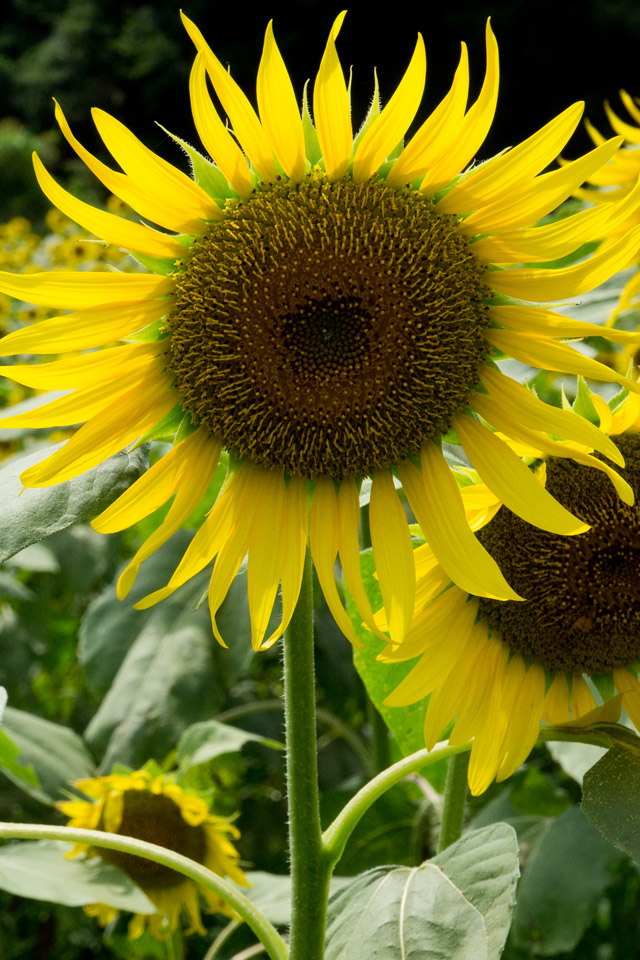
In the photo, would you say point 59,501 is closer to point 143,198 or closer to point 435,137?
point 143,198

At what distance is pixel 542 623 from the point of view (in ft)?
3.22

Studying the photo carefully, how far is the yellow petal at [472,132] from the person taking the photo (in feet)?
2.40

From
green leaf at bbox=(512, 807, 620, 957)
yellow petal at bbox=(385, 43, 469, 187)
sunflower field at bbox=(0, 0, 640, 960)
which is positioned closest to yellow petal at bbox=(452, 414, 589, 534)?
sunflower field at bbox=(0, 0, 640, 960)

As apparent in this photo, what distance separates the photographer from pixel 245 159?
31.7 inches

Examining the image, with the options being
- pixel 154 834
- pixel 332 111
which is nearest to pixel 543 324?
pixel 332 111

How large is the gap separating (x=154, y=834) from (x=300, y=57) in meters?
17.7

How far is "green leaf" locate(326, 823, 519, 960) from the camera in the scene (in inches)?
29.4

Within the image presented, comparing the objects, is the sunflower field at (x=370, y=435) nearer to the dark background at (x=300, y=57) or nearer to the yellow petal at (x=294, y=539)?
the yellow petal at (x=294, y=539)

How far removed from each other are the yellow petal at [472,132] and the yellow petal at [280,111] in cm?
10

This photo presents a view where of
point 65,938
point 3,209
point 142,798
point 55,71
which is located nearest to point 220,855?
point 142,798

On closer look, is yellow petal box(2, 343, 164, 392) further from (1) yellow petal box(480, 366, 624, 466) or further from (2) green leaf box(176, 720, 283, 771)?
(2) green leaf box(176, 720, 283, 771)

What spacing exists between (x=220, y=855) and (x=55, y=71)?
2348 cm

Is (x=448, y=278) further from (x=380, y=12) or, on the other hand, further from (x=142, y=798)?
(x=380, y=12)

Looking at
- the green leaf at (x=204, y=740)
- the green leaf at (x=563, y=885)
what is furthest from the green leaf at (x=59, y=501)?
the green leaf at (x=563, y=885)
